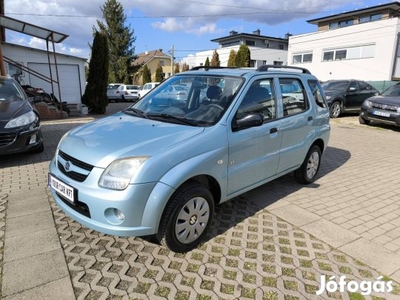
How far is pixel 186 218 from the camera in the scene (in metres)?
2.73

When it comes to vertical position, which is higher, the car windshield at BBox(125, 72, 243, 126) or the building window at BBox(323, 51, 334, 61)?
the building window at BBox(323, 51, 334, 61)

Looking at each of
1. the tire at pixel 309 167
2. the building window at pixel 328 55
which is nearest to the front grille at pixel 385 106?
the tire at pixel 309 167

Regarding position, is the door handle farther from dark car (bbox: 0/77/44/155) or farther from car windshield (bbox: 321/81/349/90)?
car windshield (bbox: 321/81/349/90)

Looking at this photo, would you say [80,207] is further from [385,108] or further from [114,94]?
[114,94]

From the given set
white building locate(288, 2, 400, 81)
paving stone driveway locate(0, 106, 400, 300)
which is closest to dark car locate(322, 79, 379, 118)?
paving stone driveway locate(0, 106, 400, 300)

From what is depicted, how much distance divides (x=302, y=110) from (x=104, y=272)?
3390 mm

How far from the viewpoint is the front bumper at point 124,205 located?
2.35 meters

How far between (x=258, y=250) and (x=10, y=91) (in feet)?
20.5

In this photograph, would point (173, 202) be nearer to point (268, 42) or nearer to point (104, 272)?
point (104, 272)

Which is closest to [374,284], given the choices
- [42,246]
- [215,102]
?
[215,102]

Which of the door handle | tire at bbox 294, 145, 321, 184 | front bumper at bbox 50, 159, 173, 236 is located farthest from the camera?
tire at bbox 294, 145, 321, 184

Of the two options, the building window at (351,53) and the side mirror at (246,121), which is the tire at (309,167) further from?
the building window at (351,53)

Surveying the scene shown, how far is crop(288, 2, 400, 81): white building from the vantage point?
818 inches

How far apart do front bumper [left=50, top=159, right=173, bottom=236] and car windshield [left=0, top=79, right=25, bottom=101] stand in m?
4.83
